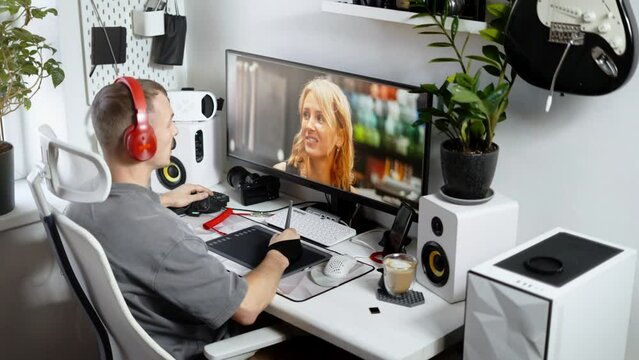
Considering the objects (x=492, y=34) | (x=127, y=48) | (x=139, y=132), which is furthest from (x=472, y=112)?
(x=127, y=48)

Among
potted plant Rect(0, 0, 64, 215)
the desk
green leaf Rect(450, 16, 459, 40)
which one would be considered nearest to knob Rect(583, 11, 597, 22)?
green leaf Rect(450, 16, 459, 40)

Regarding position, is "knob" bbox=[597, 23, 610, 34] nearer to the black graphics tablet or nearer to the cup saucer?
the cup saucer

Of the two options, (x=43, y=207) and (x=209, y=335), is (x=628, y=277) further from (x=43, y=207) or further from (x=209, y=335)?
(x=43, y=207)

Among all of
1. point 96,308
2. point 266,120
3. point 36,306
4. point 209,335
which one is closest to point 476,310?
point 209,335

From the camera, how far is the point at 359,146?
2.40m

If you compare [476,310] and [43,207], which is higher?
[43,207]

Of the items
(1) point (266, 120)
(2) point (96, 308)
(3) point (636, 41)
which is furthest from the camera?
(1) point (266, 120)

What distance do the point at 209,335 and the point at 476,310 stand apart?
0.69 meters

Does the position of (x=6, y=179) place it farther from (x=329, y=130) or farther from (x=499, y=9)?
(x=499, y=9)

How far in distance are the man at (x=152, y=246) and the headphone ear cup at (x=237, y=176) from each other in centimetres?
73

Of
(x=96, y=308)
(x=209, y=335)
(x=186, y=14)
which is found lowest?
(x=209, y=335)

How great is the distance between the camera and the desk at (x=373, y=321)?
183 centimetres

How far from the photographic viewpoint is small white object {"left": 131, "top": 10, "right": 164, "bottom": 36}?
9.21 feet

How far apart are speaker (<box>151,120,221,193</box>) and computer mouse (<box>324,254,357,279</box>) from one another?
31.0 inches
